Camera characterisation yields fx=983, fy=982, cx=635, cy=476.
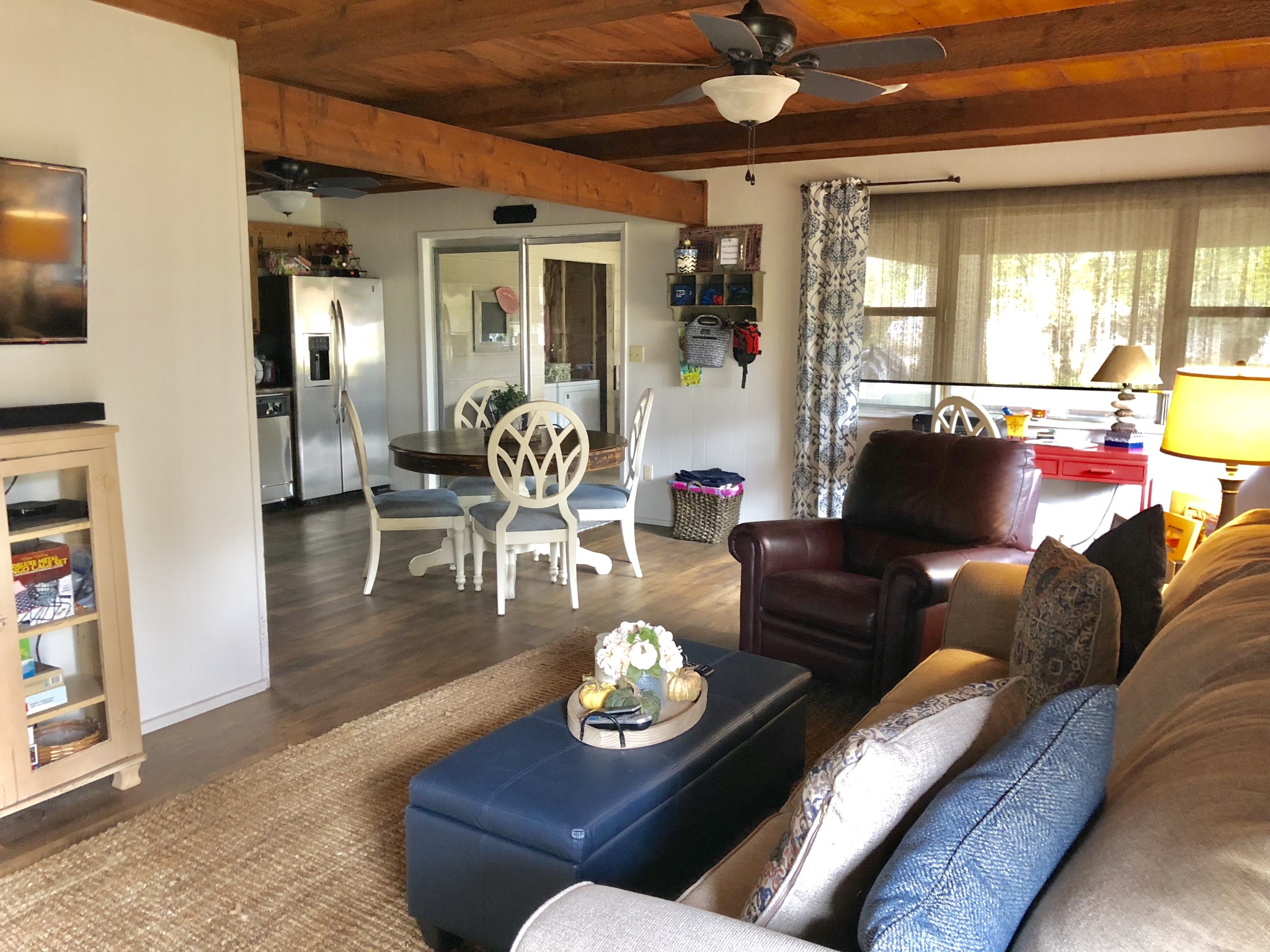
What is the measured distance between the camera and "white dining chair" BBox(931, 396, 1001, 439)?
17.0 feet

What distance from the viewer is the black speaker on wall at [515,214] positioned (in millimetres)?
6910

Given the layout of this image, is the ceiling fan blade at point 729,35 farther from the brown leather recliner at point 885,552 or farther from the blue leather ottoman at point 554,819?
the blue leather ottoman at point 554,819

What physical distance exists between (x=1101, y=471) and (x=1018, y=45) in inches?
90.2

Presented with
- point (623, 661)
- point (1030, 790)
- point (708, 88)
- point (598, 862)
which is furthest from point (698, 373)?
point (1030, 790)

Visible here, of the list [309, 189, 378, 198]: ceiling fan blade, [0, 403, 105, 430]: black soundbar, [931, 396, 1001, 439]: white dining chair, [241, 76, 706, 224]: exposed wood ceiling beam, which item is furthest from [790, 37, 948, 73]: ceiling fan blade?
[309, 189, 378, 198]: ceiling fan blade

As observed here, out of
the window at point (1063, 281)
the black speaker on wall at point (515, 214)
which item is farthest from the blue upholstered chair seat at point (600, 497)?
the black speaker on wall at point (515, 214)

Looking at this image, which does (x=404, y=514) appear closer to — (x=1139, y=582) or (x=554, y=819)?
(x=554, y=819)

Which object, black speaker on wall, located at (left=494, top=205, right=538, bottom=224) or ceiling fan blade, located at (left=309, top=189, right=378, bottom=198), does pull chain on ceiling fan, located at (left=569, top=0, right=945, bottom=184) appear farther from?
black speaker on wall, located at (left=494, top=205, right=538, bottom=224)

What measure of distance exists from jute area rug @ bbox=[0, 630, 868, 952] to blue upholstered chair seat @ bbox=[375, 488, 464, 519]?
1745mm

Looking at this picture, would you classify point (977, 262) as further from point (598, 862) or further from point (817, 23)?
point (598, 862)

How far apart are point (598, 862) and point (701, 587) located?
3285 millimetres

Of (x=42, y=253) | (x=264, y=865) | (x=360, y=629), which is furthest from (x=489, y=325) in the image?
(x=264, y=865)

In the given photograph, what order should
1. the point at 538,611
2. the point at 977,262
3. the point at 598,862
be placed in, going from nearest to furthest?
the point at 598,862
the point at 538,611
the point at 977,262

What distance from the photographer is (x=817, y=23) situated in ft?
11.8
